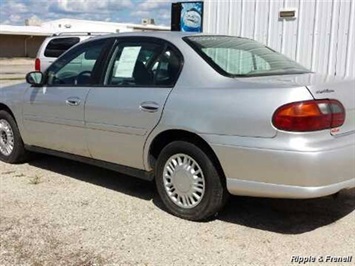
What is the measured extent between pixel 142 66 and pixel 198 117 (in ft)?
3.18

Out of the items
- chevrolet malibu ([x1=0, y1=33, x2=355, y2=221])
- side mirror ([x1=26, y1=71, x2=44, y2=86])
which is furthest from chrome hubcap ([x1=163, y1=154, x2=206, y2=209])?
side mirror ([x1=26, y1=71, x2=44, y2=86])

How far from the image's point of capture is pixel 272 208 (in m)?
4.89

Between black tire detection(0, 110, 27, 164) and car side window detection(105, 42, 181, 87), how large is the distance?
73.4 inches

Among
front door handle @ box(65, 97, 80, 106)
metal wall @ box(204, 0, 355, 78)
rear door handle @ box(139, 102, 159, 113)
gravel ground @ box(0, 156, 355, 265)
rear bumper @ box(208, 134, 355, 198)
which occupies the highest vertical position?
metal wall @ box(204, 0, 355, 78)

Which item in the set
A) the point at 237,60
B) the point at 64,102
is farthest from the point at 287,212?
the point at 64,102

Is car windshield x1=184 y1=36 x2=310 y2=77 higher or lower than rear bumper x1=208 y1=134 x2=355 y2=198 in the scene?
higher

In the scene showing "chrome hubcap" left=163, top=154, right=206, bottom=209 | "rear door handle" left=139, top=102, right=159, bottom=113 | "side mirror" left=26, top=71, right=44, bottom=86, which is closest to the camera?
Answer: "chrome hubcap" left=163, top=154, right=206, bottom=209

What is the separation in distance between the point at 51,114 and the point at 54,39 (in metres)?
8.81

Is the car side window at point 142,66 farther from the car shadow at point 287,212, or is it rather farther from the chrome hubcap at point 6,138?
the chrome hubcap at point 6,138

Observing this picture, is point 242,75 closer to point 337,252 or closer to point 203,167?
point 203,167

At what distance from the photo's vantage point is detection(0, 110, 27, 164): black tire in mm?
6352

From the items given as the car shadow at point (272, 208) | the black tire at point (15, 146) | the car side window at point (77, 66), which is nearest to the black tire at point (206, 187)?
the car shadow at point (272, 208)

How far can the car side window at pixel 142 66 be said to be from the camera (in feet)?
15.3

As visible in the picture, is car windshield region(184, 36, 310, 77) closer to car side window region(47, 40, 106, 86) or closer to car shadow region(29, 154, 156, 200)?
car side window region(47, 40, 106, 86)
